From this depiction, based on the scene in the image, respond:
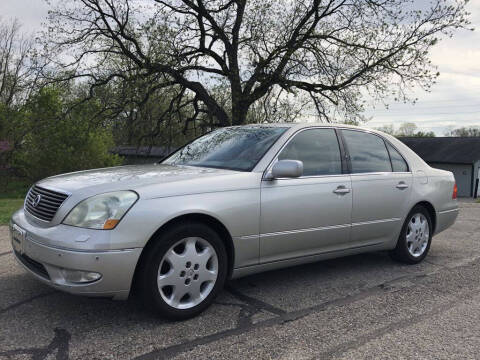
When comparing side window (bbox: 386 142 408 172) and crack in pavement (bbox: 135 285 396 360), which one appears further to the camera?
side window (bbox: 386 142 408 172)

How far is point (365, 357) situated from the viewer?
2854 millimetres

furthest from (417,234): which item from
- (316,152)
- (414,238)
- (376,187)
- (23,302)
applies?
(23,302)

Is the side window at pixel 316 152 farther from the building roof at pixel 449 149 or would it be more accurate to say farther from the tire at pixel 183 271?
the building roof at pixel 449 149

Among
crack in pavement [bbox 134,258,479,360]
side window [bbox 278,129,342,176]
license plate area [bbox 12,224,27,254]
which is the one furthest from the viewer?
side window [bbox 278,129,342,176]

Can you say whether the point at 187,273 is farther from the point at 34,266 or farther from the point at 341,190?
the point at 341,190

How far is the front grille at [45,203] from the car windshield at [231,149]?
1350 millimetres

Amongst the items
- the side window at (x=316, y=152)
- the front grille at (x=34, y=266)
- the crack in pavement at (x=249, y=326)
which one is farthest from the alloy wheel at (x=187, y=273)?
the side window at (x=316, y=152)

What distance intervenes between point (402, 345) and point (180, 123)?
18.8 m

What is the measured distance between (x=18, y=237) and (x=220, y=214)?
5.27 ft

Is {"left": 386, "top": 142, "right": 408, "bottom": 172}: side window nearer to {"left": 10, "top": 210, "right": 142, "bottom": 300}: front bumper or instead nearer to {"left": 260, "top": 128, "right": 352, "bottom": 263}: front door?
{"left": 260, "top": 128, "right": 352, "bottom": 263}: front door

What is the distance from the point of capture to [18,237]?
3500mm

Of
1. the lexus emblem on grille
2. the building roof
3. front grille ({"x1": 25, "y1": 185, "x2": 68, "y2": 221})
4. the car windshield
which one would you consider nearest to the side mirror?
the car windshield

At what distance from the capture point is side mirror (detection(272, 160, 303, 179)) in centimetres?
374

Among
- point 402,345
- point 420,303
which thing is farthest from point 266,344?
point 420,303
